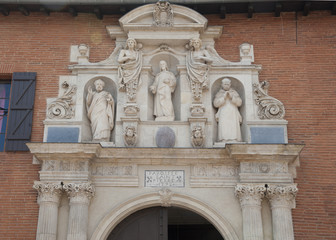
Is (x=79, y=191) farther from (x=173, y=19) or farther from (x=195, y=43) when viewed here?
(x=173, y=19)

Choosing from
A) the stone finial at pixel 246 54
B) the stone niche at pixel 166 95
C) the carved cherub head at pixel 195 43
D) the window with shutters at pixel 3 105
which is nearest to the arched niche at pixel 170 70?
the stone niche at pixel 166 95

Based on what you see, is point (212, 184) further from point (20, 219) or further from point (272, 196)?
point (20, 219)

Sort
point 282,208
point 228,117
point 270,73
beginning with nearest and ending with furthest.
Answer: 1. point 282,208
2. point 228,117
3. point 270,73

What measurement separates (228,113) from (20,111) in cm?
455

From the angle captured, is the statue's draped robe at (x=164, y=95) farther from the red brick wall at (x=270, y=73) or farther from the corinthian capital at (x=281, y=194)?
the corinthian capital at (x=281, y=194)

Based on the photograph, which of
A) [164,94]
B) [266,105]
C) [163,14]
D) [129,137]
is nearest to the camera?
[129,137]

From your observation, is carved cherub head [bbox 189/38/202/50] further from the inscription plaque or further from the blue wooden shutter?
the blue wooden shutter

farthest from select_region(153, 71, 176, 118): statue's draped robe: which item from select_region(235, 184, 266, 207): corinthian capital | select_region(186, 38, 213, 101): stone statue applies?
select_region(235, 184, 266, 207): corinthian capital

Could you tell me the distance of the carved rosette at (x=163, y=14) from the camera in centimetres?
1111

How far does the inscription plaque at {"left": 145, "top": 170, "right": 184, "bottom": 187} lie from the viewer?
32.7 ft

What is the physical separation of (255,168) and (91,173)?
10.9ft

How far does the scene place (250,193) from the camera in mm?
9539

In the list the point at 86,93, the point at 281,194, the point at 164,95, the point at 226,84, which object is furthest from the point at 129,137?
the point at 281,194

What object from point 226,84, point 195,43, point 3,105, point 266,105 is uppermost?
point 195,43
